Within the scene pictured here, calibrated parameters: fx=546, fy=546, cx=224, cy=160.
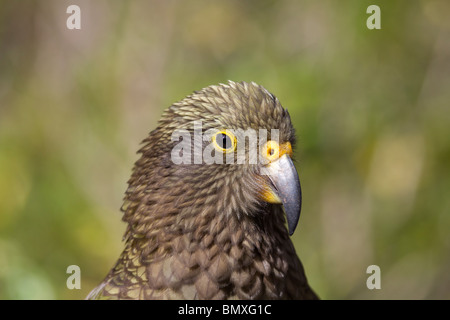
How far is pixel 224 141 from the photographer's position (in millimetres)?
2736

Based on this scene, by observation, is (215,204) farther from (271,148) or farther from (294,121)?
(294,121)

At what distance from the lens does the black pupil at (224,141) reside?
2.73 m

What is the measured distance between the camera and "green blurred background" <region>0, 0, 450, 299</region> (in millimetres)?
5676

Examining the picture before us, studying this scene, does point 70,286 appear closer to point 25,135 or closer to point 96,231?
point 96,231

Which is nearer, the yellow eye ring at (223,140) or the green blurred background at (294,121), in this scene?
the yellow eye ring at (223,140)

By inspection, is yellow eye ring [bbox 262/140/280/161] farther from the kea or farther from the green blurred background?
the green blurred background

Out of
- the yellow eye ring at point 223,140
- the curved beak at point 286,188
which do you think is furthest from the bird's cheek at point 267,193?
the yellow eye ring at point 223,140

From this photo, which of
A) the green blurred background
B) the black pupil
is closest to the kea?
the black pupil

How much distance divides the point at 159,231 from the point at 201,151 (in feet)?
1.50

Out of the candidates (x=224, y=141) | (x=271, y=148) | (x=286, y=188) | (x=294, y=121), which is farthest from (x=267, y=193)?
(x=294, y=121)

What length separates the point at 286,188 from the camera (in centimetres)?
271

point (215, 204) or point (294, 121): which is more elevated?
point (294, 121)

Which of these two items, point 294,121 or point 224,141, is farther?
point 294,121

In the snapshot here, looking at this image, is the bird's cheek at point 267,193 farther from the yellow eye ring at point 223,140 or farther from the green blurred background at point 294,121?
the green blurred background at point 294,121
